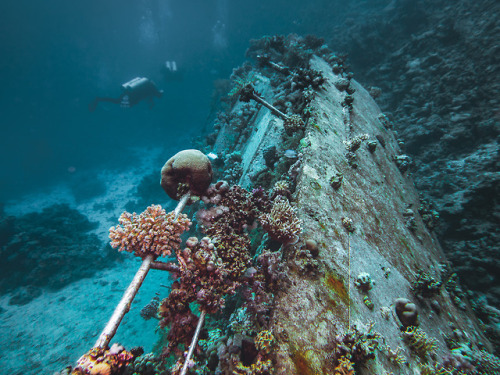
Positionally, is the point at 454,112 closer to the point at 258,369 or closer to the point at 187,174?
the point at 187,174

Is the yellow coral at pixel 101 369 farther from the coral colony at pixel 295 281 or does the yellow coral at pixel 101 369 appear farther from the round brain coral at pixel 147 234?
the round brain coral at pixel 147 234

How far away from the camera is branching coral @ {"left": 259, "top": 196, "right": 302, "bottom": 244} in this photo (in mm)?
3658

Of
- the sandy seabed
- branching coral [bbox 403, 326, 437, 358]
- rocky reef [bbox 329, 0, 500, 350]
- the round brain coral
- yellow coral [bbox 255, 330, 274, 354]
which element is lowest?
the sandy seabed

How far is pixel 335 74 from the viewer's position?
11781mm

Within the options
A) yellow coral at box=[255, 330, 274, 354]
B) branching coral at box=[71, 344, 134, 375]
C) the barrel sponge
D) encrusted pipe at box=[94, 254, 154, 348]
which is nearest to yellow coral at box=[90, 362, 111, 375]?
branching coral at box=[71, 344, 134, 375]

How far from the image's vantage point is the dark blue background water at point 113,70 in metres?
43.4

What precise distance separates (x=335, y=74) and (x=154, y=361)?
49.4ft

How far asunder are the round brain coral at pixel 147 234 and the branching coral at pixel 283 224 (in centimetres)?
177

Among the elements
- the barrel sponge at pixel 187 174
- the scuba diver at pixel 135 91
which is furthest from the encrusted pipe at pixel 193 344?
the scuba diver at pixel 135 91

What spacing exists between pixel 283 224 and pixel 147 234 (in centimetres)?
246

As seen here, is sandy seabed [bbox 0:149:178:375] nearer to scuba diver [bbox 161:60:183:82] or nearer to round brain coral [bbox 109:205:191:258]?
round brain coral [bbox 109:205:191:258]

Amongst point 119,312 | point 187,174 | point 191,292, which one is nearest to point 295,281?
point 191,292

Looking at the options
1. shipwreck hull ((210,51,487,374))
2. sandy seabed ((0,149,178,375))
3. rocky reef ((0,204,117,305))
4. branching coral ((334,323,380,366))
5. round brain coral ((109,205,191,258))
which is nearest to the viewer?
branching coral ((334,323,380,366))

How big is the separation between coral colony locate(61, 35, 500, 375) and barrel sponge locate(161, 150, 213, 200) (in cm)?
3
